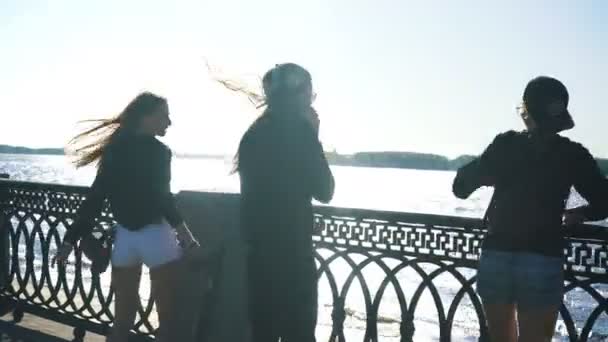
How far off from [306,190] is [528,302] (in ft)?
3.65

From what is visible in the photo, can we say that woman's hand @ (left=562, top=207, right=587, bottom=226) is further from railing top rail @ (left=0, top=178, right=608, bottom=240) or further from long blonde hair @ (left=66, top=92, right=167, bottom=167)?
long blonde hair @ (left=66, top=92, right=167, bottom=167)

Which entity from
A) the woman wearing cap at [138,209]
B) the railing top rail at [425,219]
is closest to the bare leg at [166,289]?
the woman wearing cap at [138,209]

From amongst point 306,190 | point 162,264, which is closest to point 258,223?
point 306,190

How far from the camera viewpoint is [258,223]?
10.9 ft

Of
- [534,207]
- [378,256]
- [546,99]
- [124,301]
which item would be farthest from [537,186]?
[124,301]

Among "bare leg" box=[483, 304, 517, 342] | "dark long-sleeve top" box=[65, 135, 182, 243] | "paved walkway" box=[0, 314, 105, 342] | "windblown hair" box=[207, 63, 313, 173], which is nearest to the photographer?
"bare leg" box=[483, 304, 517, 342]

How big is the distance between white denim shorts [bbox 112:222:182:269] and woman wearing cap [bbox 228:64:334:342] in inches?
28.6

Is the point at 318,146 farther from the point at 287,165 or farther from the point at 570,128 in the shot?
the point at 570,128

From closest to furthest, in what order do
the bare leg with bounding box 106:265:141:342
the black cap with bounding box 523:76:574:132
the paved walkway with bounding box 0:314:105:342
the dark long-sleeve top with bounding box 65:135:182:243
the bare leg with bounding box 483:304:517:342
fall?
the black cap with bounding box 523:76:574:132, the bare leg with bounding box 483:304:517:342, the dark long-sleeve top with bounding box 65:135:182:243, the bare leg with bounding box 106:265:141:342, the paved walkway with bounding box 0:314:105:342

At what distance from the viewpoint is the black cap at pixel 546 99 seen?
9.91ft

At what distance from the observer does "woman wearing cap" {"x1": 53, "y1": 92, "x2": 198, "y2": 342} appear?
12.5 feet

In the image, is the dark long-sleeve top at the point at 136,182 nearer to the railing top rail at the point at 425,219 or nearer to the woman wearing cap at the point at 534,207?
the railing top rail at the point at 425,219

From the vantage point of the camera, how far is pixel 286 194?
129 inches

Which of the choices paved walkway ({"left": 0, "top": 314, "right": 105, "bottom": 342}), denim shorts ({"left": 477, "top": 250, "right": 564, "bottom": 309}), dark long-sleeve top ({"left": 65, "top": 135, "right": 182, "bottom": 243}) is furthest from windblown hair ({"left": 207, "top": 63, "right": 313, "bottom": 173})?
paved walkway ({"left": 0, "top": 314, "right": 105, "bottom": 342})
